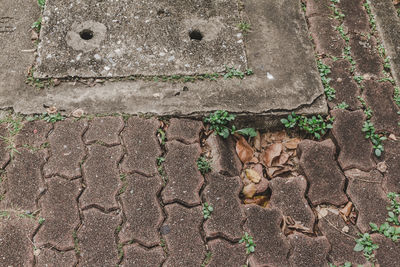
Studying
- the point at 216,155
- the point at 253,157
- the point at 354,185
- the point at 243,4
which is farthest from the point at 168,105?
the point at 354,185

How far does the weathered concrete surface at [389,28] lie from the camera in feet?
9.08

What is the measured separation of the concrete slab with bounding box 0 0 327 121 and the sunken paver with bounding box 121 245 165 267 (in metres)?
0.88

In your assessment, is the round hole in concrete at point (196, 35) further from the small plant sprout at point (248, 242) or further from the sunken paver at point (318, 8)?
the small plant sprout at point (248, 242)

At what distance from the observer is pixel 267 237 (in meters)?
2.10

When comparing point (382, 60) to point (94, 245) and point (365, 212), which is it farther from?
point (94, 245)

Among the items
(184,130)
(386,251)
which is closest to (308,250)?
(386,251)

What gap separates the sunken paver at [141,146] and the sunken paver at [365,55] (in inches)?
64.6

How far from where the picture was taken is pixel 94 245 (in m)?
2.04

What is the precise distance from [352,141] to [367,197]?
0.39 m

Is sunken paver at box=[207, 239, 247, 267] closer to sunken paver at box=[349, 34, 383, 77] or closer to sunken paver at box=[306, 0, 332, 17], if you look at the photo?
sunken paver at box=[349, 34, 383, 77]

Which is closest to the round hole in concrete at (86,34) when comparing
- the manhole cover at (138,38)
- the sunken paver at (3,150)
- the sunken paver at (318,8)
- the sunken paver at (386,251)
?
the manhole cover at (138,38)

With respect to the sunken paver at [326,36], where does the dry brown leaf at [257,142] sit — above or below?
below

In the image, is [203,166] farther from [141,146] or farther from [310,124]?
[310,124]

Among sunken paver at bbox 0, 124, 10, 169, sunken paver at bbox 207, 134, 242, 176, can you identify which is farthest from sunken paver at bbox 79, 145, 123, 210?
sunken paver at bbox 207, 134, 242, 176
